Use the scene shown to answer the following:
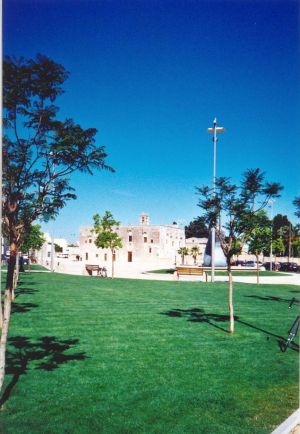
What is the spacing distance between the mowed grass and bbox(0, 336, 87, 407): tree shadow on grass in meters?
0.02

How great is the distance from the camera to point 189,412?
525 centimetres

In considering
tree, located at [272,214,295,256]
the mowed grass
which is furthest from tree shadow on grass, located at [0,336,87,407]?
tree, located at [272,214,295,256]

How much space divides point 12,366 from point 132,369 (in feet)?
7.02

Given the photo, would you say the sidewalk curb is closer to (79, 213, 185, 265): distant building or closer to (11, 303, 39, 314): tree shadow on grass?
(11, 303, 39, 314): tree shadow on grass

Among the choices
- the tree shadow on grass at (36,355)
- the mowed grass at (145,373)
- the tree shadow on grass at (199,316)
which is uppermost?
the tree shadow on grass at (36,355)

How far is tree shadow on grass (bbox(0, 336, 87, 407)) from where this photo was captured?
6.64 meters

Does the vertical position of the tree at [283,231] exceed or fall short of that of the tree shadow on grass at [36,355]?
it exceeds it

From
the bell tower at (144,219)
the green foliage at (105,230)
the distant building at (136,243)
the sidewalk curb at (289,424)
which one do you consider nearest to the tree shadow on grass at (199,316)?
the sidewalk curb at (289,424)

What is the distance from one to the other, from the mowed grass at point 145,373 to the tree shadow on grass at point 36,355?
2cm

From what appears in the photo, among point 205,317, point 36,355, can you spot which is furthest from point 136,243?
point 36,355

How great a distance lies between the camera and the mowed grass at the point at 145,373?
4.96m

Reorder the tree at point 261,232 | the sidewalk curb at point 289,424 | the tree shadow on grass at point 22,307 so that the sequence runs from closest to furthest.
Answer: the sidewalk curb at point 289,424 → the tree at point 261,232 → the tree shadow on grass at point 22,307

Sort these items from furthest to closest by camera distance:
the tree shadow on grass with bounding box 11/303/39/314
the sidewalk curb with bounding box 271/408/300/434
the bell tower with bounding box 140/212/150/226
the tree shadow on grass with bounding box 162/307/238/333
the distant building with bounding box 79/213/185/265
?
the bell tower with bounding box 140/212/150/226
the distant building with bounding box 79/213/185/265
the tree shadow on grass with bounding box 11/303/39/314
the tree shadow on grass with bounding box 162/307/238/333
the sidewalk curb with bounding box 271/408/300/434

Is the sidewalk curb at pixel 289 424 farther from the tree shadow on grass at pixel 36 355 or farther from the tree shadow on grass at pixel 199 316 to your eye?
the tree shadow on grass at pixel 199 316
